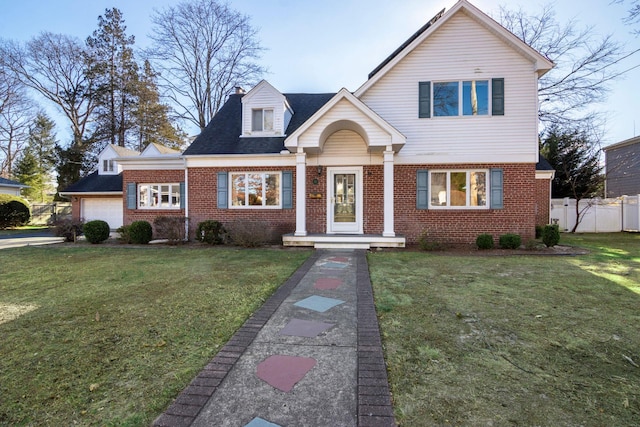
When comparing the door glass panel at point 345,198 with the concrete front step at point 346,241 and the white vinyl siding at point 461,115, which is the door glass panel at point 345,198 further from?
the white vinyl siding at point 461,115

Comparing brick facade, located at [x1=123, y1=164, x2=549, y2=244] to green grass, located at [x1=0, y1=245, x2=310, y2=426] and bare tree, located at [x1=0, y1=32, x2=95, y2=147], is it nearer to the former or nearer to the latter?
green grass, located at [x1=0, y1=245, x2=310, y2=426]

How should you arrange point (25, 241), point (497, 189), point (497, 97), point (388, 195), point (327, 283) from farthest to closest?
point (25, 241), point (497, 189), point (497, 97), point (388, 195), point (327, 283)

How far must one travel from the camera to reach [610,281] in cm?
565

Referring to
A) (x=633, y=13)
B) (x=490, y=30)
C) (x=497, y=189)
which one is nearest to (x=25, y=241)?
(x=497, y=189)

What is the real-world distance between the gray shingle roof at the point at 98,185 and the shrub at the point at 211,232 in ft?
35.1

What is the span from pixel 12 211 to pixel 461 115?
92.1 ft

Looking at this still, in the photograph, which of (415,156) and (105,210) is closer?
(415,156)

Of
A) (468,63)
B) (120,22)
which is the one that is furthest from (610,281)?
(120,22)

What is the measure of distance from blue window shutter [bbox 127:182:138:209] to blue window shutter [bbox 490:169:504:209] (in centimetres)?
1398

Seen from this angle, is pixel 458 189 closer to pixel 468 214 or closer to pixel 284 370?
pixel 468 214

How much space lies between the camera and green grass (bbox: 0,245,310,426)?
2203 millimetres

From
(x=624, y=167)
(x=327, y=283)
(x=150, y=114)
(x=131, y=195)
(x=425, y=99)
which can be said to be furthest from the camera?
(x=150, y=114)

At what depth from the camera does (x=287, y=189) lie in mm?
11289

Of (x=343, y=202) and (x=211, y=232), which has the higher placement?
(x=343, y=202)
